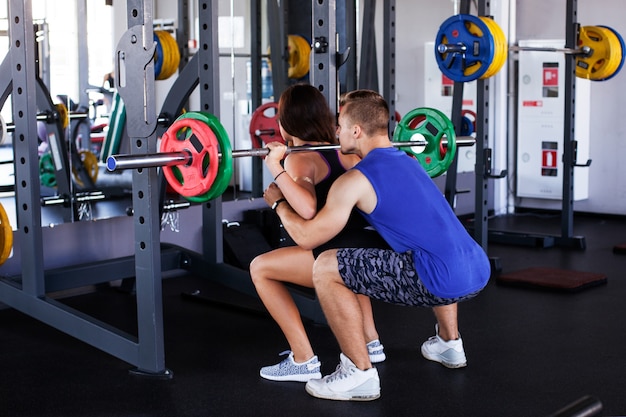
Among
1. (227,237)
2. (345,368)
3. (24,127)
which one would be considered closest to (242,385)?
(345,368)

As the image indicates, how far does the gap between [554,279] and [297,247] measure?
2002 mm

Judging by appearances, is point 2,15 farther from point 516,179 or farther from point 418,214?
point 516,179

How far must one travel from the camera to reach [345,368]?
287cm

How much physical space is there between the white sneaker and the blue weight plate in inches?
90.0

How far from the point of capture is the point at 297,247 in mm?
3018

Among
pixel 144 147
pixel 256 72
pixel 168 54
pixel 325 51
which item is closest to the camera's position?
pixel 144 147

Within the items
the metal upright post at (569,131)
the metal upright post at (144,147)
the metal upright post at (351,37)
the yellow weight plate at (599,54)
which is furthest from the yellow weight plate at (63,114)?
the yellow weight plate at (599,54)

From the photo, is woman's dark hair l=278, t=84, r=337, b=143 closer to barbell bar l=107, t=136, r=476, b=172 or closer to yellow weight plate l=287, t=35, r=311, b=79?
barbell bar l=107, t=136, r=476, b=172

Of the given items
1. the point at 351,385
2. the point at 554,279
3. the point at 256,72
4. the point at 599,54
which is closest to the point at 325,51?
the point at 351,385

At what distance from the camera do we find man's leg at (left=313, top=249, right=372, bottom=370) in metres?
2.81

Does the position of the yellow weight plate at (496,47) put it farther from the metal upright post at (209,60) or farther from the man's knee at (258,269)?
the man's knee at (258,269)

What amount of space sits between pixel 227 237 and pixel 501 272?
4.92 ft

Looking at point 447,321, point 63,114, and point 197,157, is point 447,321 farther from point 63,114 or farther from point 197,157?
point 63,114

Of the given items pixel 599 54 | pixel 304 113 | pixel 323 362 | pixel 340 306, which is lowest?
pixel 323 362
